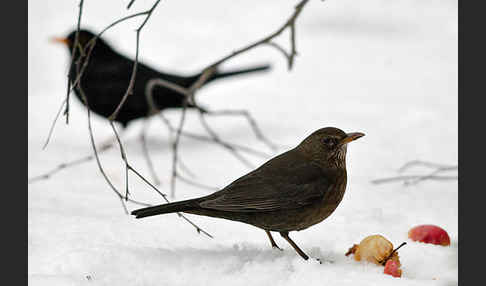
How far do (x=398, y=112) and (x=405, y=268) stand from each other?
3.17 m

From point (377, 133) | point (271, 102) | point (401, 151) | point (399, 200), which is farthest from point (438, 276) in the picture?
point (271, 102)

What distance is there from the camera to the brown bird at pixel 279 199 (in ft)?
9.30

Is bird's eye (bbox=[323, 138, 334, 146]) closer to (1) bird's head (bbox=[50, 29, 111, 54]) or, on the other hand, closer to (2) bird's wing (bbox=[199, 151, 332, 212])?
(2) bird's wing (bbox=[199, 151, 332, 212])

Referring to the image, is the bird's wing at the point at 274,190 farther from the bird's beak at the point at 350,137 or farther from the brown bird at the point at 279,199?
the bird's beak at the point at 350,137

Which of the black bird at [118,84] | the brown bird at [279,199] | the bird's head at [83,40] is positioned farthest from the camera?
the bird's head at [83,40]

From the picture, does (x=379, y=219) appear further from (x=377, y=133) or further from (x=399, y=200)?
(x=377, y=133)

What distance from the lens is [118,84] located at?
565cm

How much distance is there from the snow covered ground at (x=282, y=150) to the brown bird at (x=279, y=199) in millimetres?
162

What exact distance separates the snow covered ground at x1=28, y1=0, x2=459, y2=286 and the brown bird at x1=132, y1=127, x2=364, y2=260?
16 centimetres

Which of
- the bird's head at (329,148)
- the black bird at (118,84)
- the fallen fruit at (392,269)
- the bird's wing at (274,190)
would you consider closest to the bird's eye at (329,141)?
the bird's head at (329,148)

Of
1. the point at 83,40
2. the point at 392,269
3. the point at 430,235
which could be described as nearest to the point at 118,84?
the point at 83,40

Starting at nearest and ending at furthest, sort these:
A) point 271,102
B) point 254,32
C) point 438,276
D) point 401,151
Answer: point 438,276 → point 401,151 → point 271,102 → point 254,32

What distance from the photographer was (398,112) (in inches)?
232

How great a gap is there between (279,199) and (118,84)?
3.13 metres
